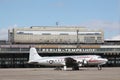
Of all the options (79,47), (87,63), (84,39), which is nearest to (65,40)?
(84,39)

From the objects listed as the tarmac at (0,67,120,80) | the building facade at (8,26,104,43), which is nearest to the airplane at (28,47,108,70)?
the tarmac at (0,67,120,80)

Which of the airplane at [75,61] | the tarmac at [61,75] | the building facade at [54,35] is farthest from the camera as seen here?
the building facade at [54,35]

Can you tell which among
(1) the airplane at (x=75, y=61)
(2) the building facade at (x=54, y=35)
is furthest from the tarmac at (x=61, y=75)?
(2) the building facade at (x=54, y=35)

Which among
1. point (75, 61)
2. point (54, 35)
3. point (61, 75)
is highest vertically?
point (54, 35)

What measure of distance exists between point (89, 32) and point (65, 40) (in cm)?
1033

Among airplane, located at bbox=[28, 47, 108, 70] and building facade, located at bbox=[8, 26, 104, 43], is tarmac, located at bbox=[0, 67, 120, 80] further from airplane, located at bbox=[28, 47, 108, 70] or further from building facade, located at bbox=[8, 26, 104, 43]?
building facade, located at bbox=[8, 26, 104, 43]

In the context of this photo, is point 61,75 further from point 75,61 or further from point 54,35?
point 54,35

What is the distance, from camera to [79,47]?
116m

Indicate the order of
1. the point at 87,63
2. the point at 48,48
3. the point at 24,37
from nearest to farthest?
1. the point at 87,63
2. the point at 48,48
3. the point at 24,37

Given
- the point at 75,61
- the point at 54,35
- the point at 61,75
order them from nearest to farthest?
the point at 61,75 < the point at 75,61 < the point at 54,35

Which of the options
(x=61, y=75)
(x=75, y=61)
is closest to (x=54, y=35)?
(x=75, y=61)

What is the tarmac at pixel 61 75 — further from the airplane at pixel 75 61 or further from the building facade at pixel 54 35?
the building facade at pixel 54 35

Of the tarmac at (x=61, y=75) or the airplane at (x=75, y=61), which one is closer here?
the tarmac at (x=61, y=75)

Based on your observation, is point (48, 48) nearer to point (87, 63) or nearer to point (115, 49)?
point (115, 49)
